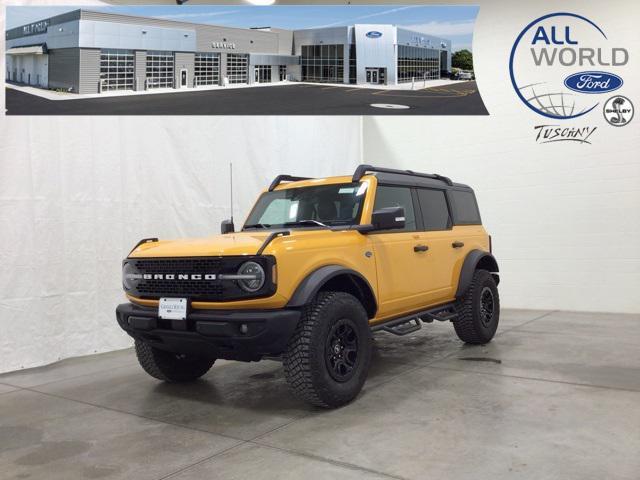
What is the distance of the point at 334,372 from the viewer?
3.71 metres

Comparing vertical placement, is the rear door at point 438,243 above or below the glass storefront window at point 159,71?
below

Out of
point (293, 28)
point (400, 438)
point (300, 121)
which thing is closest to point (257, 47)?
point (293, 28)

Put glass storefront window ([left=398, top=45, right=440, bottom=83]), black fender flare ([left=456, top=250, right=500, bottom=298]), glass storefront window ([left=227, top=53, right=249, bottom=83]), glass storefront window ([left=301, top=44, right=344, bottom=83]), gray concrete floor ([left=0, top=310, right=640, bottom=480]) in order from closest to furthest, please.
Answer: gray concrete floor ([left=0, top=310, right=640, bottom=480]) → black fender flare ([left=456, top=250, right=500, bottom=298]) → glass storefront window ([left=227, top=53, right=249, bottom=83]) → glass storefront window ([left=301, top=44, right=344, bottom=83]) → glass storefront window ([left=398, top=45, right=440, bottom=83])

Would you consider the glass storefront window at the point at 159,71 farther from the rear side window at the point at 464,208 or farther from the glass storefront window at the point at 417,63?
the rear side window at the point at 464,208

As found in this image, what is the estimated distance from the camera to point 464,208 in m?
5.97

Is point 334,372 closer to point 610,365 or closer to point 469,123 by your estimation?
point 610,365

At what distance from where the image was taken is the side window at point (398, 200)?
4.58 metres

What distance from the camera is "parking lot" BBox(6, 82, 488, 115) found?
239 inches

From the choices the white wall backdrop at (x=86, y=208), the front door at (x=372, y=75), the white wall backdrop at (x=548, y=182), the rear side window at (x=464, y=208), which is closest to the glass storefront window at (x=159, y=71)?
the white wall backdrop at (x=86, y=208)

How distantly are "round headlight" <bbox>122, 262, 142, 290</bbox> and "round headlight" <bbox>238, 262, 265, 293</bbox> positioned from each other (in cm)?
98

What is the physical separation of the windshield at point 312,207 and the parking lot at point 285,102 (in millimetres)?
2058

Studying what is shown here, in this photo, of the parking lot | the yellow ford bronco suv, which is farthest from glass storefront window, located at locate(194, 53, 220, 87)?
the yellow ford bronco suv

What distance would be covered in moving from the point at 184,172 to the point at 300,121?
2873 mm

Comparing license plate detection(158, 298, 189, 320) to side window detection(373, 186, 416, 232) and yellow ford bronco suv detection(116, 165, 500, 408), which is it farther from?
side window detection(373, 186, 416, 232)
